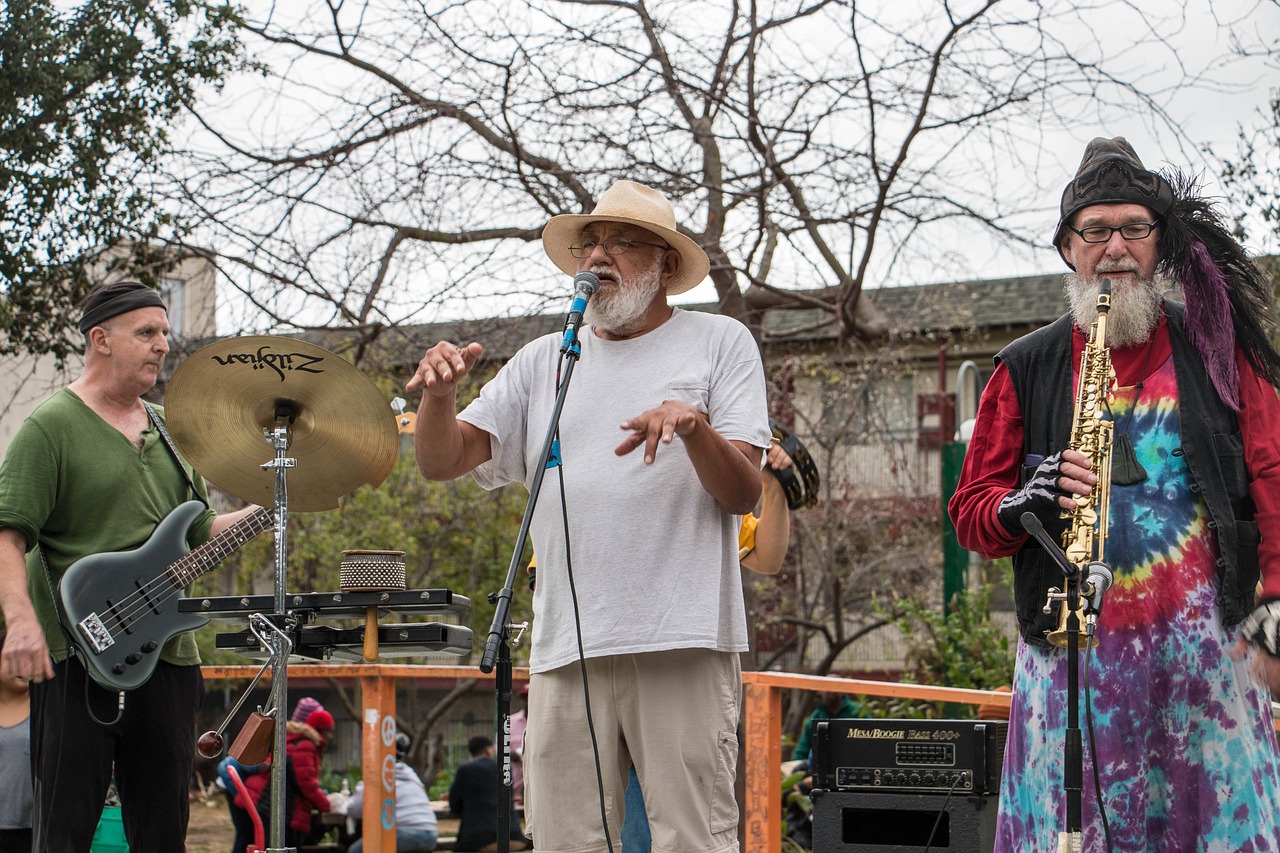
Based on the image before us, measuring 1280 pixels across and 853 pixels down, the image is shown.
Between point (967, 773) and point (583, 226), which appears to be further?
point (967, 773)

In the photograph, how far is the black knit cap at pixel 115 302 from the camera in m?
4.61

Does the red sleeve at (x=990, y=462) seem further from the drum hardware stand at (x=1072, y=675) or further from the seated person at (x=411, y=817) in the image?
the seated person at (x=411, y=817)

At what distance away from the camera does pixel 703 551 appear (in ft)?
11.5

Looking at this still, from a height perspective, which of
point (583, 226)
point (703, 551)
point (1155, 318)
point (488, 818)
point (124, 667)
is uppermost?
point (583, 226)

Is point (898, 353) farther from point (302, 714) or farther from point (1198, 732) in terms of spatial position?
point (1198, 732)

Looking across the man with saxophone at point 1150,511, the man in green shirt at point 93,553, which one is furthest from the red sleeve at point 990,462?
the man in green shirt at point 93,553

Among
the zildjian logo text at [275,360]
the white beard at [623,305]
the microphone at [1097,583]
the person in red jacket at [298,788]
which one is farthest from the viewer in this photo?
the person in red jacket at [298,788]

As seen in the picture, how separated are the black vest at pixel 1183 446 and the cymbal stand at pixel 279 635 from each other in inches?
80.9

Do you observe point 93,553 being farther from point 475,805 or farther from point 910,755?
point 475,805

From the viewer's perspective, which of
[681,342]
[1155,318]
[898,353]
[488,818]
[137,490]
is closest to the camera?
[1155,318]

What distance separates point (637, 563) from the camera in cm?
347

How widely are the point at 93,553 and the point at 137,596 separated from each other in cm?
20

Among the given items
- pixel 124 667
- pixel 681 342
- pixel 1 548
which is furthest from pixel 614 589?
pixel 1 548

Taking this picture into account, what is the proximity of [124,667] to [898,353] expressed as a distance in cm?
819
